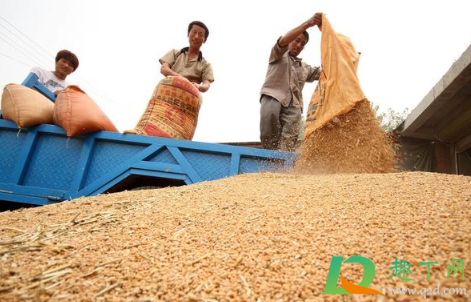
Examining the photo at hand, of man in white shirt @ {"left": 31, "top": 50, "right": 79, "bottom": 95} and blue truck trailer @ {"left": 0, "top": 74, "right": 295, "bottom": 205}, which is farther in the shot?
man in white shirt @ {"left": 31, "top": 50, "right": 79, "bottom": 95}

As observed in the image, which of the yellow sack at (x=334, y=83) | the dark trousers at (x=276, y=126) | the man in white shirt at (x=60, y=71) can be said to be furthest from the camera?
the man in white shirt at (x=60, y=71)

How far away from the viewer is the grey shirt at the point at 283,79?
3217mm

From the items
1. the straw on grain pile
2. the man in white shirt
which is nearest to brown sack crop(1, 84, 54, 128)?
the man in white shirt

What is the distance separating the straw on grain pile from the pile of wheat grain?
2.40 feet

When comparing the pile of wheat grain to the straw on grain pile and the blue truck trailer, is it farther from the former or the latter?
the straw on grain pile

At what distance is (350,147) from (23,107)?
3.28 m

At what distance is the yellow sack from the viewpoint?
7.43ft

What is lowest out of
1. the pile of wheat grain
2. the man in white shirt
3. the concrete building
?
the pile of wheat grain

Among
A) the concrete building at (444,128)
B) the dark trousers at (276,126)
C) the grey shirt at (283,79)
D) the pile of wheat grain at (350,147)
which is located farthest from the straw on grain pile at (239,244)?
the concrete building at (444,128)

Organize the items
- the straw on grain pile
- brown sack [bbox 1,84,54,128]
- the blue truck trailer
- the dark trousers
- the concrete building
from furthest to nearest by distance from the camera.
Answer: the concrete building → the dark trousers → brown sack [bbox 1,84,54,128] → the blue truck trailer → the straw on grain pile

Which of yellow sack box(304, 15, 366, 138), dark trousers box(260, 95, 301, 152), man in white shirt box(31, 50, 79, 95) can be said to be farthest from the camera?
man in white shirt box(31, 50, 79, 95)

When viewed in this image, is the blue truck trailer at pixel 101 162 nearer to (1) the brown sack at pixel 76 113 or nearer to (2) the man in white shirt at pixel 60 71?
(1) the brown sack at pixel 76 113

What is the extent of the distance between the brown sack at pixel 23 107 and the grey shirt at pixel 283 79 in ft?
8.25

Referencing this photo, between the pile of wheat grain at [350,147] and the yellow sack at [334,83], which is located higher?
the yellow sack at [334,83]
